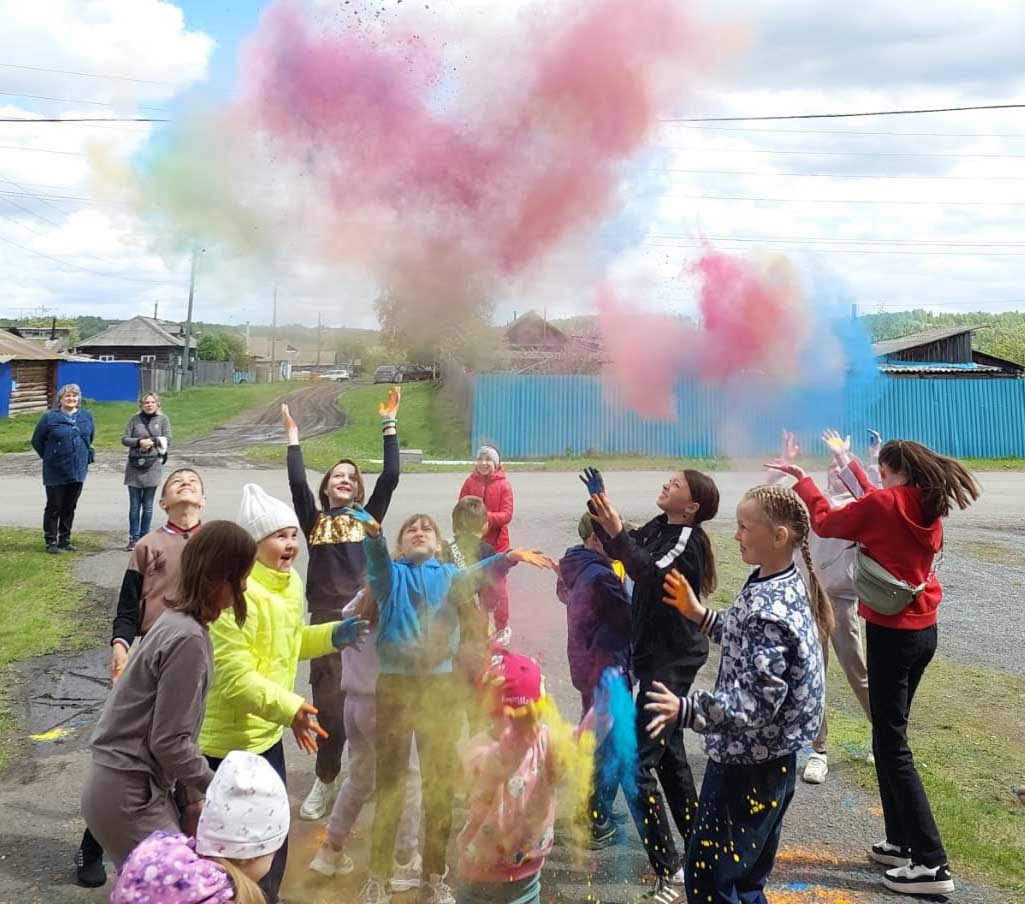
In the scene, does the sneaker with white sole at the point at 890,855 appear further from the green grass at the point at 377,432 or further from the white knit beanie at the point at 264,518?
the green grass at the point at 377,432

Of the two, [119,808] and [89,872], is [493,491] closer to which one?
[89,872]

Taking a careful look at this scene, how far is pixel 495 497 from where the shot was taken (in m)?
6.74

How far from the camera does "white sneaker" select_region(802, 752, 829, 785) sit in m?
4.81

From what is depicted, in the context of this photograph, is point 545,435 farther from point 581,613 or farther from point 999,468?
point 999,468

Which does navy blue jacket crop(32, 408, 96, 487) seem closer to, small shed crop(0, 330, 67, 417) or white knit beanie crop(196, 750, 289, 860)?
white knit beanie crop(196, 750, 289, 860)

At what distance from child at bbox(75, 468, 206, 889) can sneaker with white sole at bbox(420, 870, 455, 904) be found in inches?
53.2

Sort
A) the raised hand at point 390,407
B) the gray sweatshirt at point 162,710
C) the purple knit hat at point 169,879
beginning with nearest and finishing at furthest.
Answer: the purple knit hat at point 169,879 → the gray sweatshirt at point 162,710 → the raised hand at point 390,407

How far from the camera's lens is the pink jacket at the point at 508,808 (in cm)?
316

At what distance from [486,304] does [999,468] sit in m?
18.7

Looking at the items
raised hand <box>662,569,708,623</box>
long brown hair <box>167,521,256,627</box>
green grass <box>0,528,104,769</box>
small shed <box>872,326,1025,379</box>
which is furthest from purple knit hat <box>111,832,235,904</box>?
small shed <box>872,326,1025,379</box>

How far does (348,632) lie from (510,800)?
0.92 metres

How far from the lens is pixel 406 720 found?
373cm

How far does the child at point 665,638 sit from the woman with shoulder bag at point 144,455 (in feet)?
24.3

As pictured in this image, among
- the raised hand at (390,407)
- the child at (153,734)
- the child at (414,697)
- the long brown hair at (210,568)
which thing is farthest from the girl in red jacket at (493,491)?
the child at (153,734)
